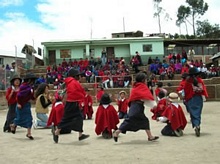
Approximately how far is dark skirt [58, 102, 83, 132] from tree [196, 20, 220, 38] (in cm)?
6269

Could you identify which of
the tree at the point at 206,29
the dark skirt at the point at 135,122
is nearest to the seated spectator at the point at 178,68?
the dark skirt at the point at 135,122

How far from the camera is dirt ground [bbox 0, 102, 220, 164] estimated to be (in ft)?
22.4

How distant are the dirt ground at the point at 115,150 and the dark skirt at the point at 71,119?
1.24 ft

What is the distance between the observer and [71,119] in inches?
360

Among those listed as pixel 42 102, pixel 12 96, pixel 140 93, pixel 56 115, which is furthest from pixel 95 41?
pixel 140 93

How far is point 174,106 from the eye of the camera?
33.0 feet

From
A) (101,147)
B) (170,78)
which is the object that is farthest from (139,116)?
(170,78)

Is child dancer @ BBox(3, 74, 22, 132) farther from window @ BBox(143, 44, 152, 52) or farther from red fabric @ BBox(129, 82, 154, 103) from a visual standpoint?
window @ BBox(143, 44, 152, 52)

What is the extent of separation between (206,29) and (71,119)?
67.4 metres

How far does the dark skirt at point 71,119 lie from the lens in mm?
9102

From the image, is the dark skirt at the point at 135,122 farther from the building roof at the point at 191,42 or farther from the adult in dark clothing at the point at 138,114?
the building roof at the point at 191,42

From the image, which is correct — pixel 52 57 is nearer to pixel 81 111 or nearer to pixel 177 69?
pixel 177 69

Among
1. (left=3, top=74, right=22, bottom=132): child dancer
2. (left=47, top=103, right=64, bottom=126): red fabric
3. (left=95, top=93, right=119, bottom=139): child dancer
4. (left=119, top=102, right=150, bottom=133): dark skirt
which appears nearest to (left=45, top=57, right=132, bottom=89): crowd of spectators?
(left=3, top=74, right=22, bottom=132): child dancer

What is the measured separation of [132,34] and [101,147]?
4419 centimetres
